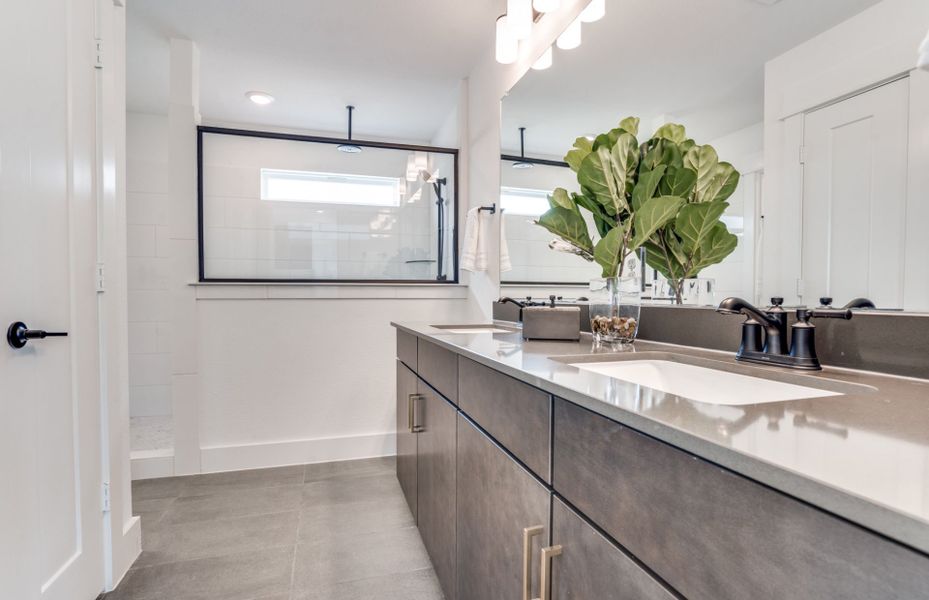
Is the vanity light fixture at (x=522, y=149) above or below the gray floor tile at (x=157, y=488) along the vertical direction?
above

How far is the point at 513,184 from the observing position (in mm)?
2209

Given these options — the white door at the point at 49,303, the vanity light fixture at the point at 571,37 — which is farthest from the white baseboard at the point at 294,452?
the vanity light fixture at the point at 571,37

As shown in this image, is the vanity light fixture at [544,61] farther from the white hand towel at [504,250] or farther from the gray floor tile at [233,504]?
the gray floor tile at [233,504]

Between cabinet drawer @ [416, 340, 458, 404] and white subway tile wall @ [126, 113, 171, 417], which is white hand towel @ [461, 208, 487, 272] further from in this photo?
white subway tile wall @ [126, 113, 171, 417]

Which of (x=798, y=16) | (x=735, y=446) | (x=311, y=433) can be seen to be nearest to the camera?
(x=735, y=446)

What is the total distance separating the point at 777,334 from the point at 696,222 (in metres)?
0.44

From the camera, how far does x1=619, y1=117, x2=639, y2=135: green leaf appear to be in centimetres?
143

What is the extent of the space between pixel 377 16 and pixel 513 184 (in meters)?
1.07

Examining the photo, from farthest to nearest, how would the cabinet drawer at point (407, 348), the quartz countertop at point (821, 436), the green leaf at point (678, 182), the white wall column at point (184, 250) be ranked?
the white wall column at point (184, 250), the cabinet drawer at point (407, 348), the green leaf at point (678, 182), the quartz countertop at point (821, 436)

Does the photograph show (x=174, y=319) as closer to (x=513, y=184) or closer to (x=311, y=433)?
(x=311, y=433)

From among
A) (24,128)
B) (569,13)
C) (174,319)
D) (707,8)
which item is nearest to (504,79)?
(569,13)

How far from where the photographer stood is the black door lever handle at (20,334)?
1125 mm

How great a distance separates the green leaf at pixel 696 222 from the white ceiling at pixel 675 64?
0.61ft

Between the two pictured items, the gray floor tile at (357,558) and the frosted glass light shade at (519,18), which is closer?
the gray floor tile at (357,558)
